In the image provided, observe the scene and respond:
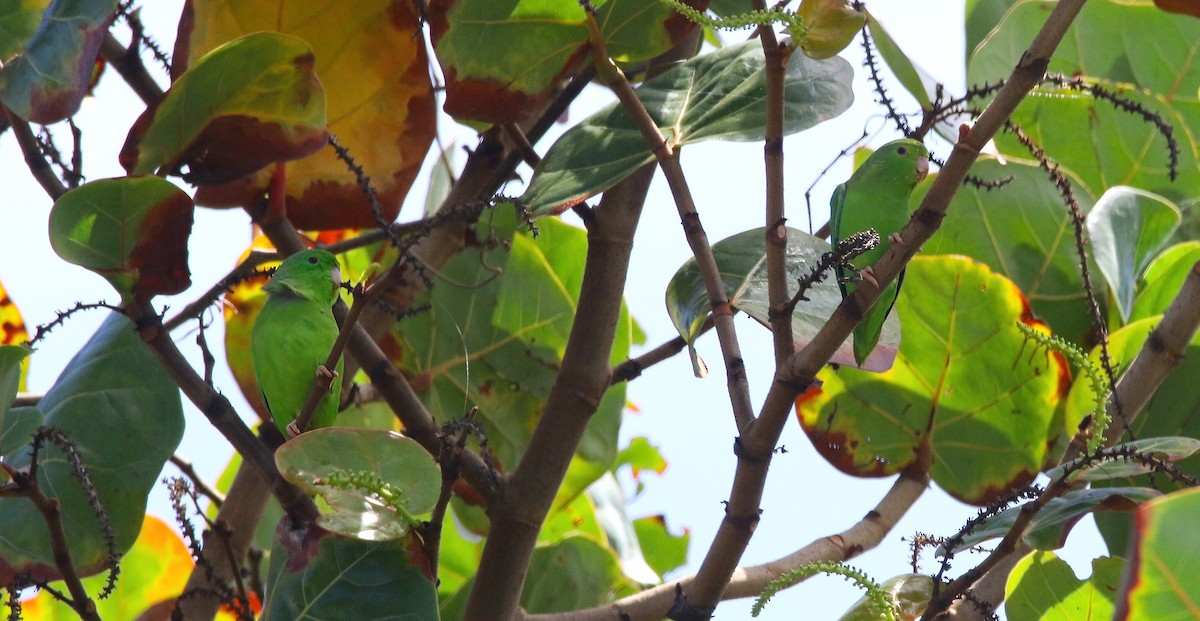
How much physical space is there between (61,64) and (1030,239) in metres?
1.15

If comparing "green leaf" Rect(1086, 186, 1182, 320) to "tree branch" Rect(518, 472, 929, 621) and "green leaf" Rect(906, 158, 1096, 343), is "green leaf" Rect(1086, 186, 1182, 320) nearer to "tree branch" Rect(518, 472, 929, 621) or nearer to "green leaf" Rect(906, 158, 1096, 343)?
"green leaf" Rect(906, 158, 1096, 343)

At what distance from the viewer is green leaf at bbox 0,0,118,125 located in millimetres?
947

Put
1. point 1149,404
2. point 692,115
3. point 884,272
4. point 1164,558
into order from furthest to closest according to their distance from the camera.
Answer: point 1149,404, point 692,115, point 884,272, point 1164,558

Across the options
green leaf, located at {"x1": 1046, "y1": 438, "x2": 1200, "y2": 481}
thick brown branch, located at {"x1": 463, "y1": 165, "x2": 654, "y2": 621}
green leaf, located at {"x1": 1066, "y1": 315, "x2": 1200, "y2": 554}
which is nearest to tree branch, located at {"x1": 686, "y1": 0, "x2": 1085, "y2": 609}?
green leaf, located at {"x1": 1046, "y1": 438, "x2": 1200, "y2": 481}

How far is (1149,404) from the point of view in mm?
1212

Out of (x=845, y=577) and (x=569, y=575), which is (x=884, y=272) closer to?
(x=845, y=577)

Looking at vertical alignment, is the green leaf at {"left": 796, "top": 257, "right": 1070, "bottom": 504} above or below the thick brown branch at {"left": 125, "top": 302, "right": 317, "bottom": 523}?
above

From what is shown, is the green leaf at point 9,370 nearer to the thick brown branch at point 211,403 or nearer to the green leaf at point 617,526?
the thick brown branch at point 211,403

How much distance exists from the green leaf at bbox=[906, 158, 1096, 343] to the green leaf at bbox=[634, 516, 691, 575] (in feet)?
2.47

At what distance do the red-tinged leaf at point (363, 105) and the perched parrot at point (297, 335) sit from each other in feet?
0.41

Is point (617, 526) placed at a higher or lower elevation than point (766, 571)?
higher

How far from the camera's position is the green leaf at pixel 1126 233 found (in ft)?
3.96

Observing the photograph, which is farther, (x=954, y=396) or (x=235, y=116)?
(x=954, y=396)

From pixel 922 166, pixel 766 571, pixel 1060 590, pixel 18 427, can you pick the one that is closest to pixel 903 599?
pixel 1060 590
